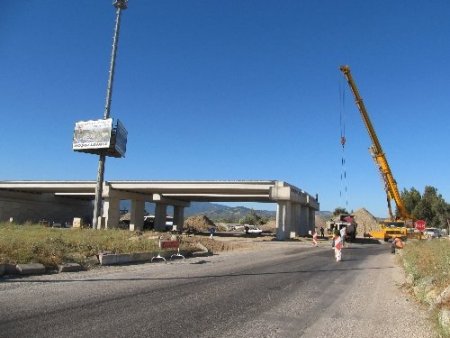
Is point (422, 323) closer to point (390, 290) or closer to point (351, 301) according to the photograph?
point (351, 301)

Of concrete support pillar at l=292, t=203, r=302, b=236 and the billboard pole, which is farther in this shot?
concrete support pillar at l=292, t=203, r=302, b=236

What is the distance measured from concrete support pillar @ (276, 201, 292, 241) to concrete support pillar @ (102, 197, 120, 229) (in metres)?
25.4

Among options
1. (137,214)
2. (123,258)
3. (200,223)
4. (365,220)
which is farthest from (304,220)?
(123,258)

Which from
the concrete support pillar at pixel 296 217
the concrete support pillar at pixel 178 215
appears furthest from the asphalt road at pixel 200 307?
the concrete support pillar at pixel 178 215

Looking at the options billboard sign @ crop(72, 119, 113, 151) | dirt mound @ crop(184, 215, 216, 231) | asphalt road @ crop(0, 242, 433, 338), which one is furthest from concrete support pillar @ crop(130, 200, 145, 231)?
asphalt road @ crop(0, 242, 433, 338)

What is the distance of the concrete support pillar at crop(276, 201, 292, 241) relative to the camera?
55.1 m

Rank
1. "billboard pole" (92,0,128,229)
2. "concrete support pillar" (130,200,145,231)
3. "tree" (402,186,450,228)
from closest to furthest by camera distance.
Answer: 1. "billboard pole" (92,0,128,229)
2. "concrete support pillar" (130,200,145,231)
3. "tree" (402,186,450,228)

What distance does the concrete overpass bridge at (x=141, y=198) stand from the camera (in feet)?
187

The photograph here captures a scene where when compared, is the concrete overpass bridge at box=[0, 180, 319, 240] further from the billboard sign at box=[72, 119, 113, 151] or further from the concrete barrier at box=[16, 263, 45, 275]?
the concrete barrier at box=[16, 263, 45, 275]

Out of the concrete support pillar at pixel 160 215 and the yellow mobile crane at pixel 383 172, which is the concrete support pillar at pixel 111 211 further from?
the yellow mobile crane at pixel 383 172

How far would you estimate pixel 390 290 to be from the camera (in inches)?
533

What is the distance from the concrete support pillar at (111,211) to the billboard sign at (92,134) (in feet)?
57.4

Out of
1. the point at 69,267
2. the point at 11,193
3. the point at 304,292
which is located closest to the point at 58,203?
the point at 11,193

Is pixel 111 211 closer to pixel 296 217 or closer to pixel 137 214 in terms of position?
pixel 137 214
